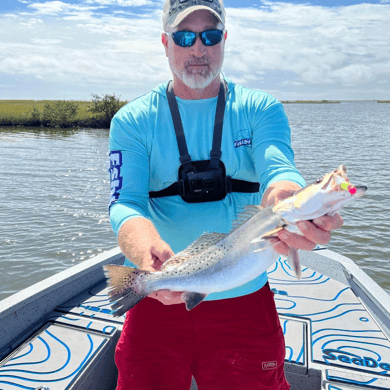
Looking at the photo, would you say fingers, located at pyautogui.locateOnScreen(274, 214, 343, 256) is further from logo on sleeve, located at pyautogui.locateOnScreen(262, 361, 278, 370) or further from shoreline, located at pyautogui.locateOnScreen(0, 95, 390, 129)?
shoreline, located at pyautogui.locateOnScreen(0, 95, 390, 129)

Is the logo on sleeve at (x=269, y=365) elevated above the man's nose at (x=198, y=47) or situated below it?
below

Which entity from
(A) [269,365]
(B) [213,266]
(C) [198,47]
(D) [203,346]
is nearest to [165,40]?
(C) [198,47]

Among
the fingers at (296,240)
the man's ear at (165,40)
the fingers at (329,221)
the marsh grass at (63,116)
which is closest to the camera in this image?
the fingers at (329,221)

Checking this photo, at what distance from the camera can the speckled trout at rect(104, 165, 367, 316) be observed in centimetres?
240

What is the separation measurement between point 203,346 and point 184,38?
241cm

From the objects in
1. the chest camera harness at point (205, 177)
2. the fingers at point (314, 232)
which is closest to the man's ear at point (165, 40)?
the chest camera harness at point (205, 177)

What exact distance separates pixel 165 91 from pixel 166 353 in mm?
2129

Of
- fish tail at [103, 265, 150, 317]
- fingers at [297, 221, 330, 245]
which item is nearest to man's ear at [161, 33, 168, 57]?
fish tail at [103, 265, 150, 317]

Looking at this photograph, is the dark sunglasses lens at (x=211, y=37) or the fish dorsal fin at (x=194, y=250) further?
the dark sunglasses lens at (x=211, y=37)

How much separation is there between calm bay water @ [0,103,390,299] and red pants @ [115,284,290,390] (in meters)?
7.60

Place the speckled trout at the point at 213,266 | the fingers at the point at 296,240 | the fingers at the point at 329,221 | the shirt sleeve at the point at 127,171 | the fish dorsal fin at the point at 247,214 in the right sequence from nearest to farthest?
the fingers at the point at 329,221
the fingers at the point at 296,240
the speckled trout at the point at 213,266
the fish dorsal fin at the point at 247,214
the shirt sleeve at the point at 127,171

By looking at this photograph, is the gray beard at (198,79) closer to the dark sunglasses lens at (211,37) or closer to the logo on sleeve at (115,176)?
the dark sunglasses lens at (211,37)

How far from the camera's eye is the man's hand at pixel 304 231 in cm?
208

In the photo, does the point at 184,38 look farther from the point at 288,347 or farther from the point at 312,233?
the point at 288,347
